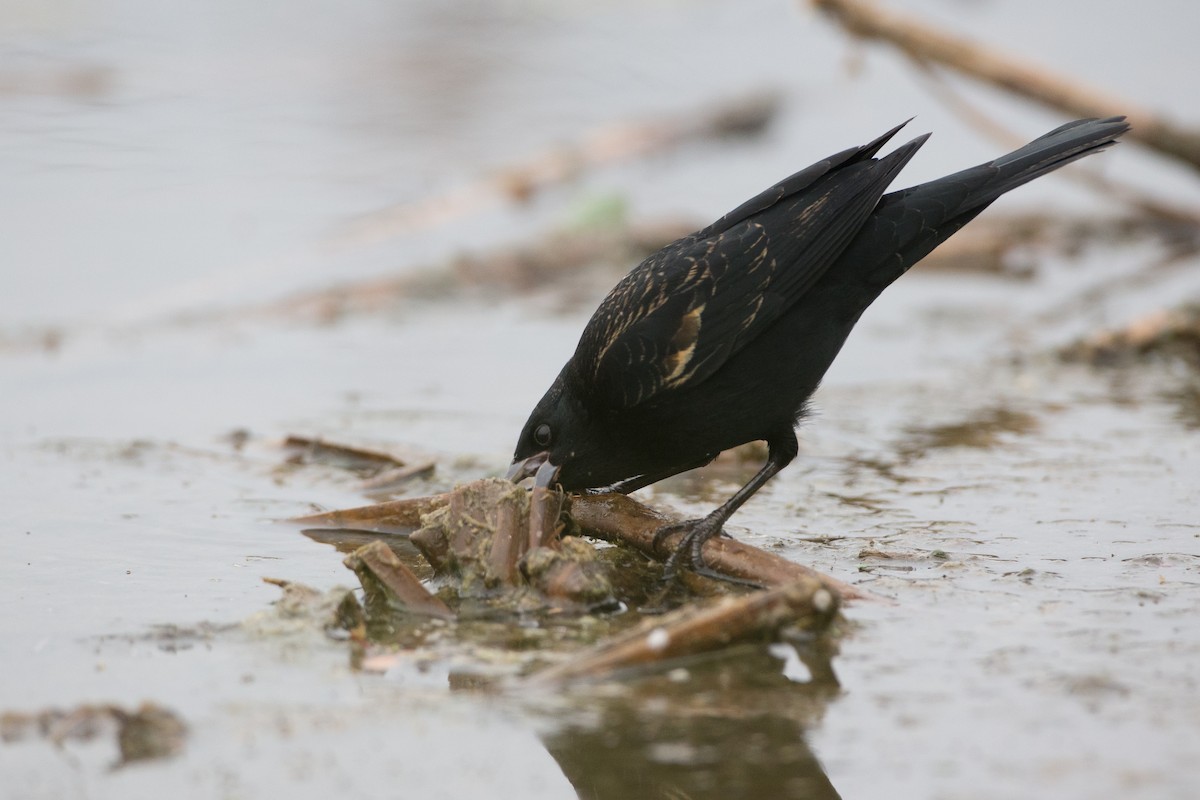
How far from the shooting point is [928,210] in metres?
5.44

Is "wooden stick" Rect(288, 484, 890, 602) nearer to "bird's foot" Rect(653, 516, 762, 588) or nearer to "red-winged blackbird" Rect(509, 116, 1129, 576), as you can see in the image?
"bird's foot" Rect(653, 516, 762, 588)

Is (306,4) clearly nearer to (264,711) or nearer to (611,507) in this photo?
(611,507)

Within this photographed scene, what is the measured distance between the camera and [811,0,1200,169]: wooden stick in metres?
9.34

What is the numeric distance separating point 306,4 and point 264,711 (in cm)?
1533

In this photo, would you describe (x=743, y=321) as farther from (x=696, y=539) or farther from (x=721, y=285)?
(x=696, y=539)

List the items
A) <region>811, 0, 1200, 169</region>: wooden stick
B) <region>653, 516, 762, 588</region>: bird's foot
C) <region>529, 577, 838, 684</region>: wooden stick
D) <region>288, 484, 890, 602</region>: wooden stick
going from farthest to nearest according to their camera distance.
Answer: <region>811, 0, 1200, 169</region>: wooden stick < <region>653, 516, 762, 588</region>: bird's foot < <region>288, 484, 890, 602</region>: wooden stick < <region>529, 577, 838, 684</region>: wooden stick

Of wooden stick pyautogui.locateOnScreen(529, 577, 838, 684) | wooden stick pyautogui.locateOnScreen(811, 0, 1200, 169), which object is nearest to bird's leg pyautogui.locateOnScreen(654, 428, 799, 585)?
wooden stick pyautogui.locateOnScreen(529, 577, 838, 684)

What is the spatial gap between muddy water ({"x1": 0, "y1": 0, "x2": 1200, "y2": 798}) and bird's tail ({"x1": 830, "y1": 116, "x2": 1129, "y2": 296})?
2.96 feet

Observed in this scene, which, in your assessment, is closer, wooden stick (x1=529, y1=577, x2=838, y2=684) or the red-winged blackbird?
wooden stick (x1=529, y1=577, x2=838, y2=684)

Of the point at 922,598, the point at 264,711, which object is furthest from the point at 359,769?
the point at 922,598

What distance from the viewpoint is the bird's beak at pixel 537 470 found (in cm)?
508

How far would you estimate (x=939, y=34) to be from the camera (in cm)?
984

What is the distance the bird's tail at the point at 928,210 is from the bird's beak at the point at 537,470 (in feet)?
4.26

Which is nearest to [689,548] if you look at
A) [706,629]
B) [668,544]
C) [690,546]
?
[690,546]
